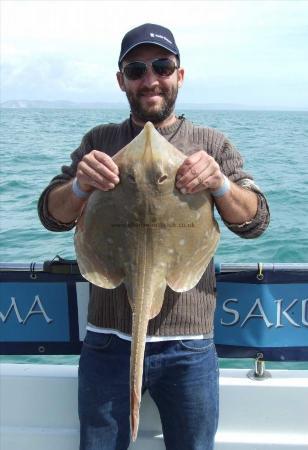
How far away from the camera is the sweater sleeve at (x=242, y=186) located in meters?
2.35

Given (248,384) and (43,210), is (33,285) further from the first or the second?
(248,384)

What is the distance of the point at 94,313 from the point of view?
8.14 feet

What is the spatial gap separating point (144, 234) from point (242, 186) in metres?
0.60

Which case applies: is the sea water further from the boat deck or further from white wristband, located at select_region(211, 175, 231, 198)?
the boat deck

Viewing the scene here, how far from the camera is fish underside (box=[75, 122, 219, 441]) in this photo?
1.89 m

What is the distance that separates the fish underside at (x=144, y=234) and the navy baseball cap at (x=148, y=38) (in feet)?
2.20

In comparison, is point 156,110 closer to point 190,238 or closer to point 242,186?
point 242,186

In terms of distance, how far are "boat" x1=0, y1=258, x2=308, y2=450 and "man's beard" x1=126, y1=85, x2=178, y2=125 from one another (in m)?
0.91

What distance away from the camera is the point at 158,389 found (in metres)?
2.44

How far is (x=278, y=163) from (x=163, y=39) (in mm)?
14933

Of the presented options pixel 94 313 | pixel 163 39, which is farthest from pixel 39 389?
pixel 163 39

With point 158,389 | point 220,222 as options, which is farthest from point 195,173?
point 220,222

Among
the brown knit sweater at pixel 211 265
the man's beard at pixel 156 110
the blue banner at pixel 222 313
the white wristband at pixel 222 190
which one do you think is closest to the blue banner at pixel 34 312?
the blue banner at pixel 222 313

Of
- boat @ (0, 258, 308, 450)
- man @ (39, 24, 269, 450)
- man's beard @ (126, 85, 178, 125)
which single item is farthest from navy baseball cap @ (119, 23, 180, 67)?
boat @ (0, 258, 308, 450)
